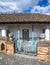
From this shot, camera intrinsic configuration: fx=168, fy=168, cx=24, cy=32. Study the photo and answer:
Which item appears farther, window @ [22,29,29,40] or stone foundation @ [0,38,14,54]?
window @ [22,29,29,40]

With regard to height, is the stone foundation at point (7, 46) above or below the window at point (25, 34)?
below

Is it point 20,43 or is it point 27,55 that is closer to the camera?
point 27,55

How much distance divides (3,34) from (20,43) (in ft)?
21.4

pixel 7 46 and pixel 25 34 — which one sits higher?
pixel 25 34

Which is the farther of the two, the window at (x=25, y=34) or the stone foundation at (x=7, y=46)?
the window at (x=25, y=34)

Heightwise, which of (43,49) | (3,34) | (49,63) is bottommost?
(49,63)

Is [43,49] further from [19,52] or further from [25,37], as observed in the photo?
[25,37]

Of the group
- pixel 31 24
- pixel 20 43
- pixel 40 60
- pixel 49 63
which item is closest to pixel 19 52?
pixel 20 43

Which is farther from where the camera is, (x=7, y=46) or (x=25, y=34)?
(x=25, y=34)

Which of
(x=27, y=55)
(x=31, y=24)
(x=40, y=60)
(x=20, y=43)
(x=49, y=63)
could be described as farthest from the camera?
(x=31, y=24)

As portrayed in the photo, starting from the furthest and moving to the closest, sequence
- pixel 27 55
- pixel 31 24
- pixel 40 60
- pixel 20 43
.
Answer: pixel 31 24 → pixel 20 43 → pixel 27 55 → pixel 40 60

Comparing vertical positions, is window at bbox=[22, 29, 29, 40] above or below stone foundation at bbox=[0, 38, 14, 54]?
above

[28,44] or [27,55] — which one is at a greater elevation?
[28,44]

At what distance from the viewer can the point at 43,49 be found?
11.0m
